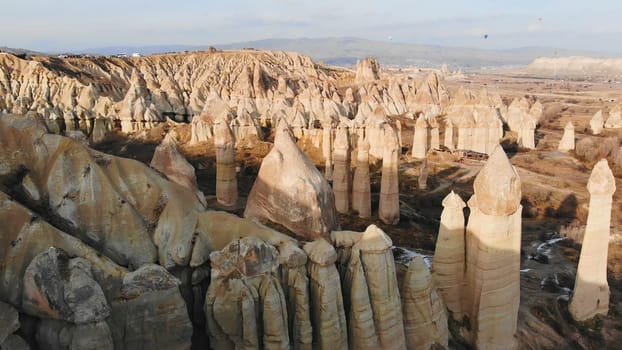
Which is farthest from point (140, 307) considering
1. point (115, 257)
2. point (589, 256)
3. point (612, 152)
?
point (612, 152)

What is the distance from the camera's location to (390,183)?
77.8 feet

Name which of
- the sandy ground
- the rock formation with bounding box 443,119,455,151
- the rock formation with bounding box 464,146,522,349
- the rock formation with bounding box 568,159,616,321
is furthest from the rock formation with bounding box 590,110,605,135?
the rock formation with bounding box 464,146,522,349

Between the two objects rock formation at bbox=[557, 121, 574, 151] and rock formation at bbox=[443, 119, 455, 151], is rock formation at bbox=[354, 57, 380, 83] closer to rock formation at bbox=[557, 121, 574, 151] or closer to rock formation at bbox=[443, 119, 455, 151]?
rock formation at bbox=[443, 119, 455, 151]

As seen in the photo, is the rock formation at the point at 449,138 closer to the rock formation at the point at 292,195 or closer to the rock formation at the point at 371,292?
the rock formation at the point at 292,195

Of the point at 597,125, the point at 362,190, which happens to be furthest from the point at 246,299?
the point at 597,125

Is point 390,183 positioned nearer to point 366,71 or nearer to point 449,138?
point 449,138

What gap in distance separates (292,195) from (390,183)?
12017mm

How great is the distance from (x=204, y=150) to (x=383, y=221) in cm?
1807

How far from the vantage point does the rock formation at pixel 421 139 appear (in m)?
35.9

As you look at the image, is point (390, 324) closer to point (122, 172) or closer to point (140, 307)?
point (140, 307)

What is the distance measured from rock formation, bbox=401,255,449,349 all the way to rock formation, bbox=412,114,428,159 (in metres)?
24.8

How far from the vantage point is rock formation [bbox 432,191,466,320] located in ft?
41.9

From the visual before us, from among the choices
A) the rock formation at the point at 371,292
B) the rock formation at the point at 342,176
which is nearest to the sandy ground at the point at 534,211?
the rock formation at the point at 342,176

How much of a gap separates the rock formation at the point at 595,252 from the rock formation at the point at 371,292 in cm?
704
